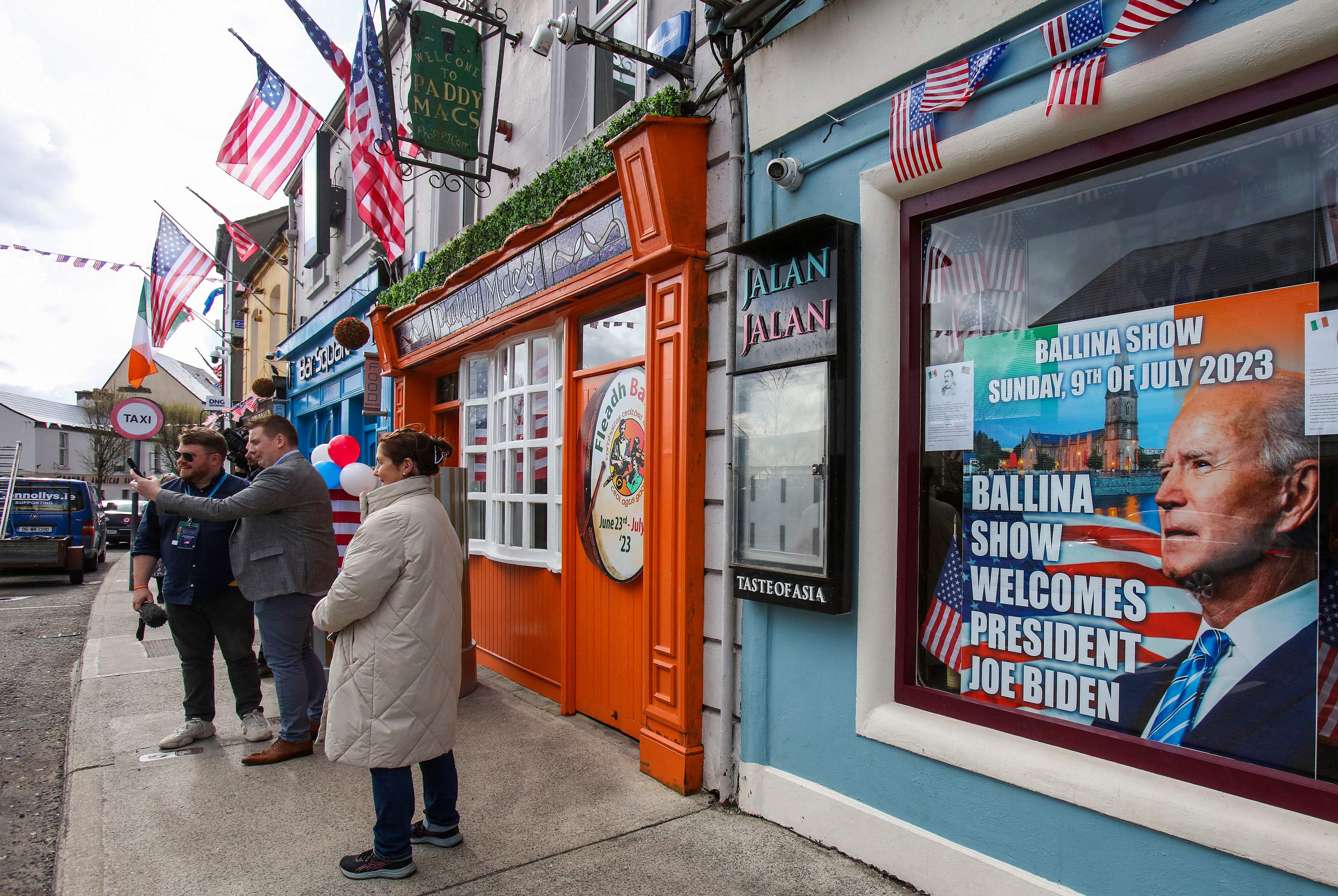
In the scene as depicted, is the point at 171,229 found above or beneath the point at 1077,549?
above

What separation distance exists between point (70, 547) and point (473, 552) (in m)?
10.6

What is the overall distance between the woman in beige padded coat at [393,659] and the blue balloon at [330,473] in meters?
2.65

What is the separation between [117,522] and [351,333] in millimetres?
20193


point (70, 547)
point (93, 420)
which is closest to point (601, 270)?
point (70, 547)

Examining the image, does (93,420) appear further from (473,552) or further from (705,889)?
(705,889)

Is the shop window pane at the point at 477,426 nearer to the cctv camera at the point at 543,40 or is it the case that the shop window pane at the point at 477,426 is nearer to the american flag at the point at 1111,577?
the cctv camera at the point at 543,40

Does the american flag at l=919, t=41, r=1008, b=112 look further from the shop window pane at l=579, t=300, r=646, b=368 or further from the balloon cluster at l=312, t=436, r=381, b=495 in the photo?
the balloon cluster at l=312, t=436, r=381, b=495

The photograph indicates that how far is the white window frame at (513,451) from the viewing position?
5.65 meters

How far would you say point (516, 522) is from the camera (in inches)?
246

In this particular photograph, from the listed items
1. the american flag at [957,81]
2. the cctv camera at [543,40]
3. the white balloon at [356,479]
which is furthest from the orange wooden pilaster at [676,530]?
the white balloon at [356,479]

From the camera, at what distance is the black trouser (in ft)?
15.1

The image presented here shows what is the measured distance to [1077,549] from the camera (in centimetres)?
268

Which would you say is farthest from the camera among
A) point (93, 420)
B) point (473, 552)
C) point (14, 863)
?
point (93, 420)

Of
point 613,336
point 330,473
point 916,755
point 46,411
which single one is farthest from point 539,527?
point 46,411
